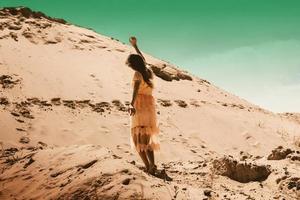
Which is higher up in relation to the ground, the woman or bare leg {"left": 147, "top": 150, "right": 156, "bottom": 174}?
the woman

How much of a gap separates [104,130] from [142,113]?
18.8 feet

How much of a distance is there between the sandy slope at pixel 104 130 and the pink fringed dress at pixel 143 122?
40 centimetres

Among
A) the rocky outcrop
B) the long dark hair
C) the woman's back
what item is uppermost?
the long dark hair

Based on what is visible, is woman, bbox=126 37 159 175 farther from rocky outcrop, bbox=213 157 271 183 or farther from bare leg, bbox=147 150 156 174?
rocky outcrop, bbox=213 157 271 183

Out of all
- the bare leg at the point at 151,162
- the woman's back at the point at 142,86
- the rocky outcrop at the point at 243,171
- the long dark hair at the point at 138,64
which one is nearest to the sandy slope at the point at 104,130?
the rocky outcrop at the point at 243,171

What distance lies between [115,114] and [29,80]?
347 cm

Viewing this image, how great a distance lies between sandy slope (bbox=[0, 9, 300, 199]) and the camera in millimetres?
4754

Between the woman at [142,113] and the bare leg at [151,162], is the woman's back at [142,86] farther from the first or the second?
the bare leg at [151,162]

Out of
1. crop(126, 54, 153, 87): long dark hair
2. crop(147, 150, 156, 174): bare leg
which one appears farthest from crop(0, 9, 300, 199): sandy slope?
crop(126, 54, 153, 87): long dark hair

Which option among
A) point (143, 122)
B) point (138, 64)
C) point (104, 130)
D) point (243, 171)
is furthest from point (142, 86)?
point (104, 130)

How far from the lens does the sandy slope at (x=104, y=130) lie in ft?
15.6

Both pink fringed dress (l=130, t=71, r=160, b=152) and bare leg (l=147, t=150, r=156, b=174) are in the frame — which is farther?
pink fringed dress (l=130, t=71, r=160, b=152)

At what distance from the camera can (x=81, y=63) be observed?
16688 millimetres

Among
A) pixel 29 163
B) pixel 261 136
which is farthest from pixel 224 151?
pixel 29 163
